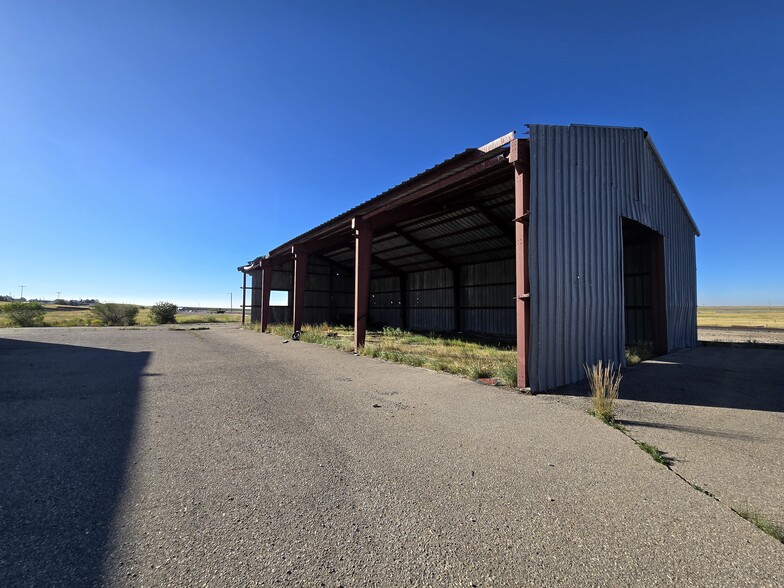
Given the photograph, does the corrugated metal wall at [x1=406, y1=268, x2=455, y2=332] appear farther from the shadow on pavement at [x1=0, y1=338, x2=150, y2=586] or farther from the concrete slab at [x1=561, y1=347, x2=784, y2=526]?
the shadow on pavement at [x1=0, y1=338, x2=150, y2=586]

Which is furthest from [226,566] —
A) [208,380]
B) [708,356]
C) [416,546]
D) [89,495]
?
[708,356]

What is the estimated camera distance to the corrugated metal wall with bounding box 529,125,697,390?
24.5ft

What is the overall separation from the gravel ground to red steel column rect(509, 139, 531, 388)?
1.69 m

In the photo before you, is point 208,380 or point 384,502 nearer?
point 384,502

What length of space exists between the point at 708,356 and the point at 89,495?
16534mm

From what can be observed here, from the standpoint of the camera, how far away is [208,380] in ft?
25.1

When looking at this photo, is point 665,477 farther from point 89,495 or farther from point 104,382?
point 104,382

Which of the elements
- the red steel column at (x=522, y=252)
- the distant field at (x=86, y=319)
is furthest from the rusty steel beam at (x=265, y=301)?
the red steel column at (x=522, y=252)

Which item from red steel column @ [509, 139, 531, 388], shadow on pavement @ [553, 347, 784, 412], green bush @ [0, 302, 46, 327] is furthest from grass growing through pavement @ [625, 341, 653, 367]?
green bush @ [0, 302, 46, 327]

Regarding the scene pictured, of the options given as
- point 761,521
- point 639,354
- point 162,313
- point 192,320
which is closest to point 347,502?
point 761,521

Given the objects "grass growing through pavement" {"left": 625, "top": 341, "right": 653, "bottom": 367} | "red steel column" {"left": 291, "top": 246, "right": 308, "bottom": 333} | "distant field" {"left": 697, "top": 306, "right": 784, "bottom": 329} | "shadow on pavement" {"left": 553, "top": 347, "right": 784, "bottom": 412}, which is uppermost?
"red steel column" {"left": 291, "top": 246, "right": 308, "bottom": 333}

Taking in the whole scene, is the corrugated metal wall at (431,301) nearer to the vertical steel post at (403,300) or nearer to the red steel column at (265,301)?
the vertical steel post at (403,300)

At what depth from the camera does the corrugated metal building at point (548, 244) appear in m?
7.58

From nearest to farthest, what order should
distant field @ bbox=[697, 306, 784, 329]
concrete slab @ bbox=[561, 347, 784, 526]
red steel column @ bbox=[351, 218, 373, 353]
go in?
concrete slab @ bbox=[561, 347, 784, 526] < red steel column @ bbox=[351, 218, 373, 353] < distant field @ bbox=[697, 306, 784, 329]
